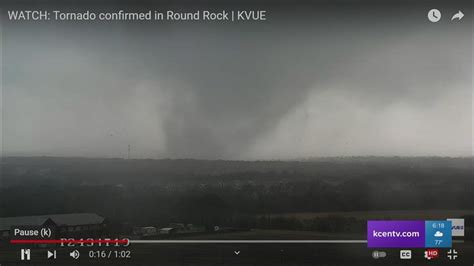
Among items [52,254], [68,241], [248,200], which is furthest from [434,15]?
[52,254]

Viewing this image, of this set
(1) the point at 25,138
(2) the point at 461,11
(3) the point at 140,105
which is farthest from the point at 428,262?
(1) the point at 25,138

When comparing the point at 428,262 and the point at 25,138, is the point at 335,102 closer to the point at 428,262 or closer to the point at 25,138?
the point at 428,262

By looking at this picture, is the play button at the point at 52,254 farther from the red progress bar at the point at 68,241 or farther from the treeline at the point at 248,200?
the treeline at the point at 248,200

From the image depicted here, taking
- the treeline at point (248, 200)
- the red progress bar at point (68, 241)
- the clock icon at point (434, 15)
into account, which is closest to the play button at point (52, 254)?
the red progress bar at point (68, 241)

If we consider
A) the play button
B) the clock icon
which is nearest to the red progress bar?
the play button

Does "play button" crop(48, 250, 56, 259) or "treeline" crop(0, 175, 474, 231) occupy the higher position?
"treeline" crop(0, 175, 474, 231)

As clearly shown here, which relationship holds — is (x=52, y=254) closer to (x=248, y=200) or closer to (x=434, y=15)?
(x=248, y=200)

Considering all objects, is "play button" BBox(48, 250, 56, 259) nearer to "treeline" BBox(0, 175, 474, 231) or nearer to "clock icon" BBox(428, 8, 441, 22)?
"treeline" BBox(0, 175, 474, 231)

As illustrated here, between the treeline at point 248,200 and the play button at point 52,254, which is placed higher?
the treeline at point 248,200
